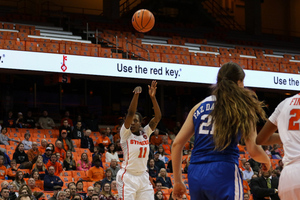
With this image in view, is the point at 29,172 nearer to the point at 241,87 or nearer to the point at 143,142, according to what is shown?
the point at 143,142

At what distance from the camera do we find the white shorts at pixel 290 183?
3135 mm

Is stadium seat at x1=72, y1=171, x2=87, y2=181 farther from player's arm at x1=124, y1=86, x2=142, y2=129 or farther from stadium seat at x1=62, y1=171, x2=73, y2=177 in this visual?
player's arm at x1=124, y1=86, x2=142, y2=129

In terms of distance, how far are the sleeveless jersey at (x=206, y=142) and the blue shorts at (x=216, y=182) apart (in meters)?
0.05

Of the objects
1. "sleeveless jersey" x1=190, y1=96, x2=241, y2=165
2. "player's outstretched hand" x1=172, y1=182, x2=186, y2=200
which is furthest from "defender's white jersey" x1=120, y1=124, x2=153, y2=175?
"sleeveless jersey" x1=190, y1=96, x2=241, y2=165

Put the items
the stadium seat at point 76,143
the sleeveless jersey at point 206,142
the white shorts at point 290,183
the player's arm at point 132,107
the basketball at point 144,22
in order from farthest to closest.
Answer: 1. the basketball at point 144,22
2. the stadium seat at point 76,143
3. the player's arm at point 132,107
4. the sleeveless jersey at point 206,142
5. the white shorts at point 290,183

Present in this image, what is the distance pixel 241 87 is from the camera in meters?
3.39

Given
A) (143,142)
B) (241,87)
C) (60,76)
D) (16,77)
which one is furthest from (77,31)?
(241,87)

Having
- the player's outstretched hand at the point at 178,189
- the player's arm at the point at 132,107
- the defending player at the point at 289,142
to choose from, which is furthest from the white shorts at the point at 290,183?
the player's arm at the point at 132,107

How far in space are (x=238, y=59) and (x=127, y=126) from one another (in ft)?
46.9

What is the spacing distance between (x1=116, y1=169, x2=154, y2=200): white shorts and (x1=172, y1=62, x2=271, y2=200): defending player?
3.02 m

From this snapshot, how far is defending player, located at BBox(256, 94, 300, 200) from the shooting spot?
3.17 m

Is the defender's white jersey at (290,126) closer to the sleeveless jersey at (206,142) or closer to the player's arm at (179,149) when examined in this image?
the sleeveless jersey at (206,142)

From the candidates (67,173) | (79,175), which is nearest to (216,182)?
(67,173)

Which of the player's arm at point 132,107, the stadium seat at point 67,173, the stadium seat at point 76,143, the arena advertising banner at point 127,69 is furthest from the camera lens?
the stadium seat at point 76,143
